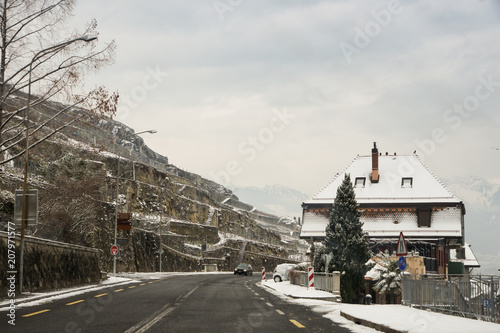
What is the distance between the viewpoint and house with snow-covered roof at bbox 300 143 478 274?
206ft

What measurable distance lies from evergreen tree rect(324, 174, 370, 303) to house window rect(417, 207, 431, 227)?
2313 cm

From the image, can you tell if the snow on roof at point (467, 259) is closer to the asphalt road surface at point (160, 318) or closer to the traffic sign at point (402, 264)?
the traffic sign at point (402, 264)

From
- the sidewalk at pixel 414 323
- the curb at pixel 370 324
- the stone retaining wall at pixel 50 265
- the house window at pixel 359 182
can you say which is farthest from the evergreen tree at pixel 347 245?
the house window at pixel 359 182

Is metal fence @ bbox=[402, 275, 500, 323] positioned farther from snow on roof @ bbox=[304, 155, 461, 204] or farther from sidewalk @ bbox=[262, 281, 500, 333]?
snow on roof @ bbox=[304, 155, 461, 204]

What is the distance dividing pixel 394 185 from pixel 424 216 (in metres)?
5.59

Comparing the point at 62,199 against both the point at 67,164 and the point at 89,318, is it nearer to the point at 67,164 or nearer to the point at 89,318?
the point at 67,164

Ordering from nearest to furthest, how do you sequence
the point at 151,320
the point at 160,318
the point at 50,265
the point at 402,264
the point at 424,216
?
the point at 151,320 → the point at 160,318 → the point at 402,264 → the point at 50,265 → the point at 424,216

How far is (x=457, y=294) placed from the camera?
1759 cm

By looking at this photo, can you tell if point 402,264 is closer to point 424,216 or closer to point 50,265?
point 50,265

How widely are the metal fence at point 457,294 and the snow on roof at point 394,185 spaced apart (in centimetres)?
4530

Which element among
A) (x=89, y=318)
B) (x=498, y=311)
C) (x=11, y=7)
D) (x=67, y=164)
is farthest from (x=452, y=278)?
(x=67, y=164)

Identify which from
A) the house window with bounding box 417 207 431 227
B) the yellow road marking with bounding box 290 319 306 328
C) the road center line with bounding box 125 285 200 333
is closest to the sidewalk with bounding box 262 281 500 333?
the yellow road marking with bounding box 290 319 306 328

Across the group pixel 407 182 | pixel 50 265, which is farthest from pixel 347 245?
pixel 407 182

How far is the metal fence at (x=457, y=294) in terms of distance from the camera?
15.1m
